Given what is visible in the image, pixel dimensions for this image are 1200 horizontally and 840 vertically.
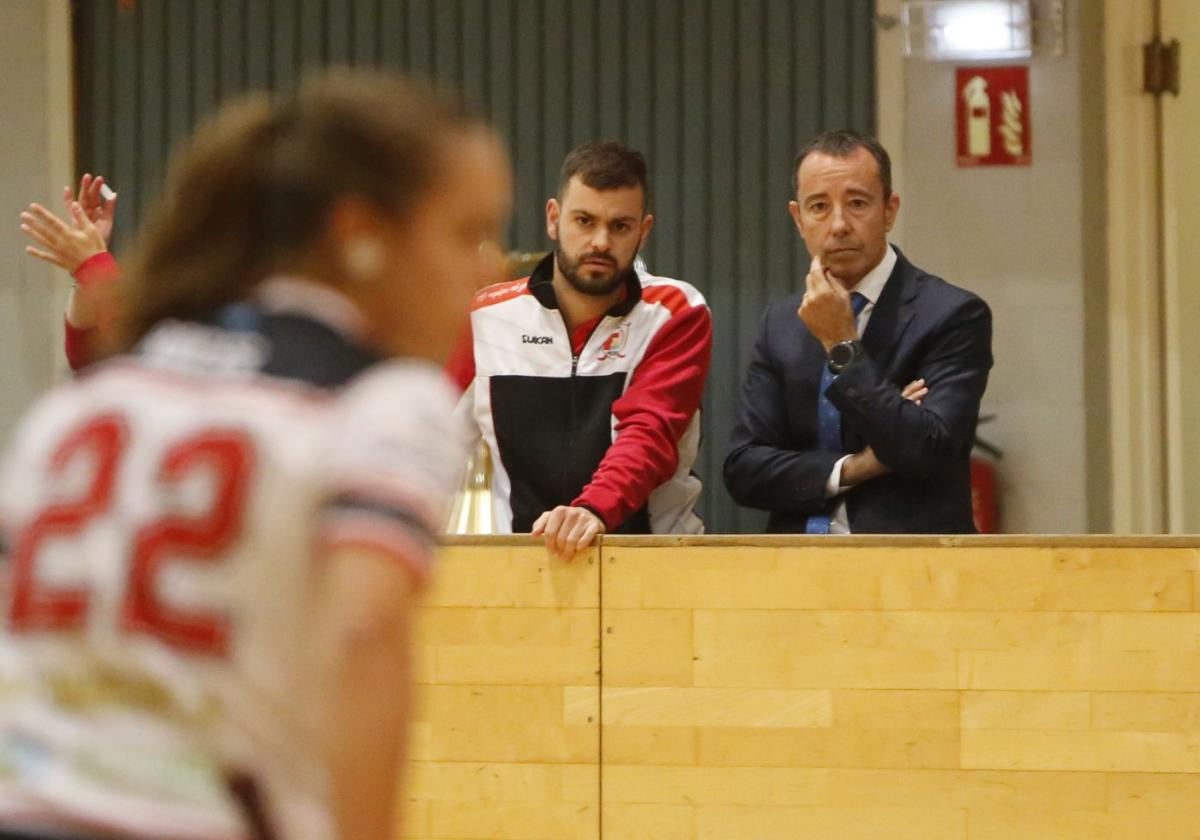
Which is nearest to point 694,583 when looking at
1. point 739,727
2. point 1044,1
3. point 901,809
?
point 739,727

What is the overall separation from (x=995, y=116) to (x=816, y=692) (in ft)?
8.81

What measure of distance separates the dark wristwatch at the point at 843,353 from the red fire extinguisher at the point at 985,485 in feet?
6.06

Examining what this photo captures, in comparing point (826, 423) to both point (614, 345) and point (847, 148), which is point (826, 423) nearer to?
point (614, 345)

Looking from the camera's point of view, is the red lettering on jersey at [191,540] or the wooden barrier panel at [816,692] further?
the wooden barrier panel at [816,692]

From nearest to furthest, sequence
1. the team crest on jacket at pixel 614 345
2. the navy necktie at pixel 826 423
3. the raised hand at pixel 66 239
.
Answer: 1. the raised hand at pixel 66 239
2. the navy necktie at pixel 826 423
3. the team crest on jacket at pixel 614 345

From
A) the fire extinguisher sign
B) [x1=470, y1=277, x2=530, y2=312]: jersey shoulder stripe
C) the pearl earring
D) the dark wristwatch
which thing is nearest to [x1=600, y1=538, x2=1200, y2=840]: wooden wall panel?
the dark wristwatch

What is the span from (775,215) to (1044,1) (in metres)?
1.10

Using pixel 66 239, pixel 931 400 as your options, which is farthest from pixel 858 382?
pixel 66 239

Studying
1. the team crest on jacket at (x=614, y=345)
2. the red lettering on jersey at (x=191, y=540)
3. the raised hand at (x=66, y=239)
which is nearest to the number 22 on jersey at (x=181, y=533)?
the red lettering on jersey at (x=191, y=540)

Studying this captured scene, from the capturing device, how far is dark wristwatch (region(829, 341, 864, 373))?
339 cm

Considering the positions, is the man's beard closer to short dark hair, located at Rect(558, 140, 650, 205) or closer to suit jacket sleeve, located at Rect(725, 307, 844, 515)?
short dark hair, located at Rect(558, 140, 650, 205)

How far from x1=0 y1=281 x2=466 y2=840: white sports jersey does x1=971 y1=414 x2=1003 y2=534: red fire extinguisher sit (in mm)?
4244

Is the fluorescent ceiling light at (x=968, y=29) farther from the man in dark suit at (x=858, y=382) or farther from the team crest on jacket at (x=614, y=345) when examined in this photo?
the team crest on jacket at (x=614, y=345)

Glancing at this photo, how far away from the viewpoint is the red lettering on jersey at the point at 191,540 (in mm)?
1039
